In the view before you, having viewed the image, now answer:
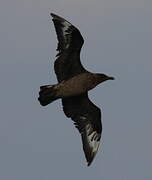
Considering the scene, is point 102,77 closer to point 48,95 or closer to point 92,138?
point 48,95

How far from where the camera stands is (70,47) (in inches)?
867

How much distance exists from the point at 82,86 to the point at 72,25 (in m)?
1.60

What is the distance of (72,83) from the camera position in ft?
71.2

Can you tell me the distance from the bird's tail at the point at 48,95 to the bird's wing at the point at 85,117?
967 millimetres

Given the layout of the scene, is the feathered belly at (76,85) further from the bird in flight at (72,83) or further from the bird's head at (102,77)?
the bird's head at (102,77)

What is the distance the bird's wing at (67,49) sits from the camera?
21.8 meters

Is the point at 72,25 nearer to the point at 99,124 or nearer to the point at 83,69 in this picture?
the point at 83,69

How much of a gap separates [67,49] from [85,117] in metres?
2.12

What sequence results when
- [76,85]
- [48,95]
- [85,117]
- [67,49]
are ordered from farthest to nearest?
[85,117] → [67,49] → [48,95] → [76,85]

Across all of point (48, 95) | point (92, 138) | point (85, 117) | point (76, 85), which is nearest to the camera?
point (76, 85)

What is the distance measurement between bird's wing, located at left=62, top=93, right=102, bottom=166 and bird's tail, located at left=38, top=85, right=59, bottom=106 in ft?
3.17

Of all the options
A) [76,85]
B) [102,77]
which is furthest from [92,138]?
[76,85]

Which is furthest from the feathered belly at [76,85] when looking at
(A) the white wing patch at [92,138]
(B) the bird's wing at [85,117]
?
(A) the white wing patch at [92,138]

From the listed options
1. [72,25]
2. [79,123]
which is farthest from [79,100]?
[72,25]
